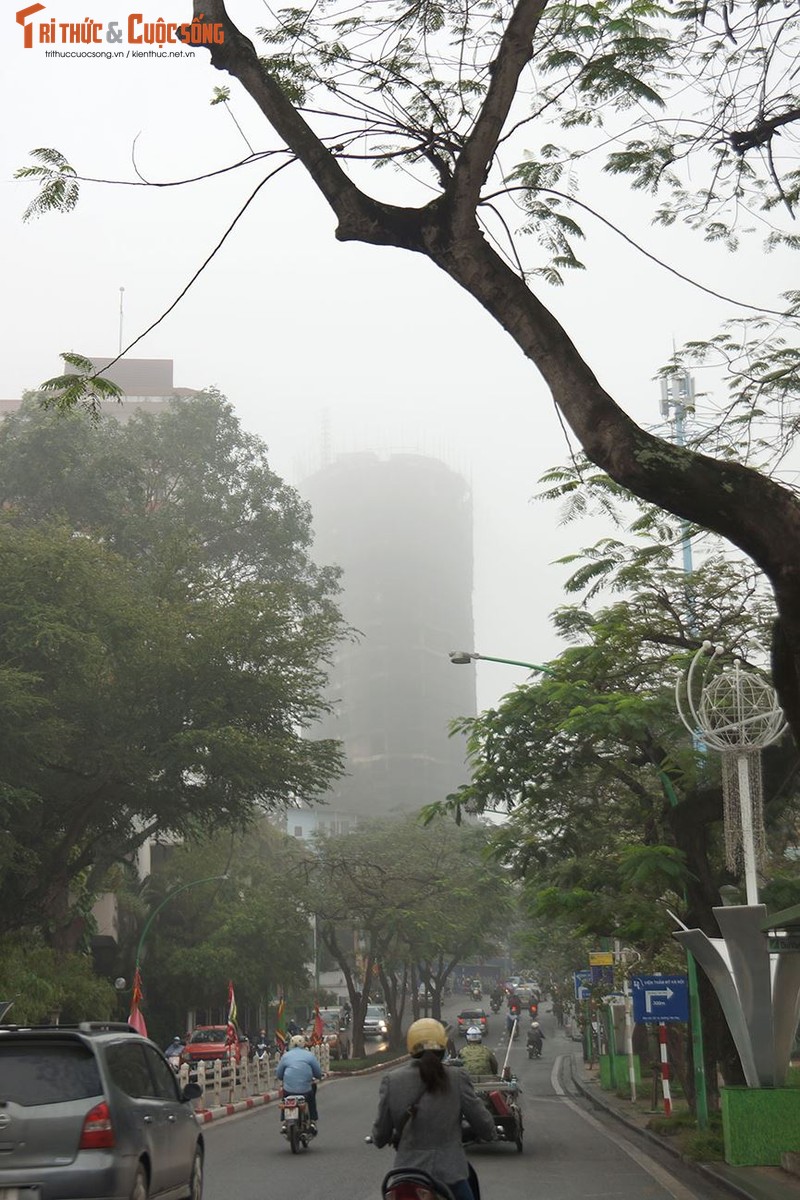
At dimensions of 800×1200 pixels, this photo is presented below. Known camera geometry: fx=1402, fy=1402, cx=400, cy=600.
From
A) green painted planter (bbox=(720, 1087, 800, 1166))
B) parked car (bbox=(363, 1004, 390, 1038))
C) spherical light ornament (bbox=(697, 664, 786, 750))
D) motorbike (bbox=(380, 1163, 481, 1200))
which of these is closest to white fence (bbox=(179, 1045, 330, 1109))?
green painted planter (bbox=(720, 1087, 800, 1166))

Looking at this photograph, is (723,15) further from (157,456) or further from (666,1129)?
(157,456)

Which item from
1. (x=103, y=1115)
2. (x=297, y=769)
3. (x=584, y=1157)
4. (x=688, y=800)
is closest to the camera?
(x=103, y=1115)

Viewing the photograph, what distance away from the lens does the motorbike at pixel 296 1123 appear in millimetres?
18109

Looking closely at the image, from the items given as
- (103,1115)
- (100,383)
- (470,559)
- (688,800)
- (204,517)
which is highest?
(470,559)

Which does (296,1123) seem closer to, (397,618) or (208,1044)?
(208,1044)

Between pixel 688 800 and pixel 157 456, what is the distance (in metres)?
39.4

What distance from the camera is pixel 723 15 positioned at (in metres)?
11.0

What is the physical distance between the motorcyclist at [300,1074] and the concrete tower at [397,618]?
122505 mm

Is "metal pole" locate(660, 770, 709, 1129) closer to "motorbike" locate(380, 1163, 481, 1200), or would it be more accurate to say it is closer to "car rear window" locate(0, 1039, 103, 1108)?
"car rear window" locate(0, 1039, 103, 1108)

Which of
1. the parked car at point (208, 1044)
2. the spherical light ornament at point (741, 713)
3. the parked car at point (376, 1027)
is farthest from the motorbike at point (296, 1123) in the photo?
the parked car at point (376, 1027)

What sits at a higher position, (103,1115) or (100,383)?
(100,383)

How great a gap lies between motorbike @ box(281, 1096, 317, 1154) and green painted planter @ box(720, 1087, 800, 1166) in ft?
19.2

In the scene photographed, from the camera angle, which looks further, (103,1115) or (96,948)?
(96,948)

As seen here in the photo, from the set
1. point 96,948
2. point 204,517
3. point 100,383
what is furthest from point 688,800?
point 204,517
